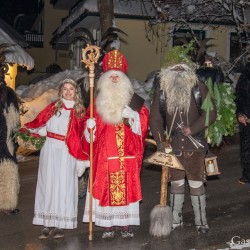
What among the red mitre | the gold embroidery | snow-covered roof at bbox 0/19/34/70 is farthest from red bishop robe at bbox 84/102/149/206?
snow-covered roof at bbox 0/19/34/70

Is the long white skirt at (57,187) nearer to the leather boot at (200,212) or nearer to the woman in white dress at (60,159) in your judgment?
the woman in white dress at (60,159)

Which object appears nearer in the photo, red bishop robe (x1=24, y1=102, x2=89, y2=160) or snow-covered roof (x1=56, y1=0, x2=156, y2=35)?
red bishop robe (x1=24, y1=102, x2=89, y2=160)

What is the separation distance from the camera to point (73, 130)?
19.9 feet

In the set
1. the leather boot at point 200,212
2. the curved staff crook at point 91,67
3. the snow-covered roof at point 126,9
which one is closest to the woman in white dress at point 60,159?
the curved staff crook at point 91,67

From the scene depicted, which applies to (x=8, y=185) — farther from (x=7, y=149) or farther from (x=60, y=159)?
(x=60, y=159)

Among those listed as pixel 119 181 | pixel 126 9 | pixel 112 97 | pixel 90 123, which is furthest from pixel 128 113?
pixel 126 9

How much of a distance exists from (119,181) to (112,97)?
101 cm

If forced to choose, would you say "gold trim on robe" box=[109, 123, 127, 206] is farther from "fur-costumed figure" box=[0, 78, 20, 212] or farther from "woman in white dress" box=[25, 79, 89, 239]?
"fur-costumed figure" box=[0, 78, 20, 212]

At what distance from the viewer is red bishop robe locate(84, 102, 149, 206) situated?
19.6 ft

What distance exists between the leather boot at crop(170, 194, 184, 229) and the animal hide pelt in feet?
7.38

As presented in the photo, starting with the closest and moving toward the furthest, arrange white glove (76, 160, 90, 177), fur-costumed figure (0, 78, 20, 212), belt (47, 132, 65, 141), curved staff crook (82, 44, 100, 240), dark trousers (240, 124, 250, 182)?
curved staff crook (82, 44, 100, 240), belt (47, 132, 65, 141), white glove (76, 160, 90, 177), fur-costumed figure (0, 78, 20, 212), dark trousers (240, 124, 250, 182)

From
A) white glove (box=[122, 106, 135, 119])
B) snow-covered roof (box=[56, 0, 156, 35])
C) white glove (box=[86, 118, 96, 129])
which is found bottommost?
white glove (box=[86, 118, 96, 129])

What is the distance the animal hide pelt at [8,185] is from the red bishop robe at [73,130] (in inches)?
43.2

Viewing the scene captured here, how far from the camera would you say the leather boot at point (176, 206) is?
20.6ft
